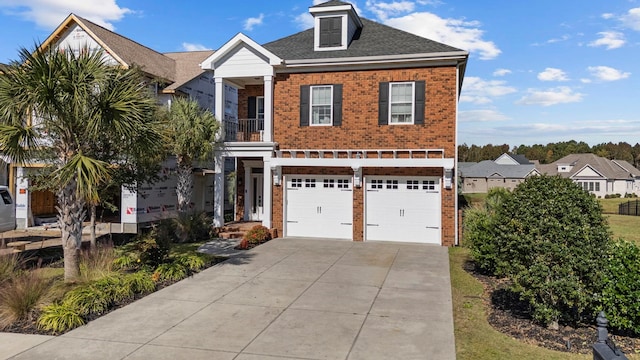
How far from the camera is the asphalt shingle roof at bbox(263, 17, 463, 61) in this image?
51.6 ft

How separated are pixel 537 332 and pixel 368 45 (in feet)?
42.2

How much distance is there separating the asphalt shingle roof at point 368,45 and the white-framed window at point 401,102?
122 centimetres

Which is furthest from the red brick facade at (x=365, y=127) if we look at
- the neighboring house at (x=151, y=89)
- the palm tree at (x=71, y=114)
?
the palm tree at (x=71, y=114)

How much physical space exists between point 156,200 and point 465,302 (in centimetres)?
1513

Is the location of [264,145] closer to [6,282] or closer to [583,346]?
[6,282]

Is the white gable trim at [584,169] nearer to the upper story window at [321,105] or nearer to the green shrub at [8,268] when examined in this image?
the upper story window at [321,105]

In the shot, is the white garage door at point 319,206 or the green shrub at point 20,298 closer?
the green shrub at point 20,298

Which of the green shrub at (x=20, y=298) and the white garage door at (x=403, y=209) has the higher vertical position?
the white garage door at (x=403, y=209)

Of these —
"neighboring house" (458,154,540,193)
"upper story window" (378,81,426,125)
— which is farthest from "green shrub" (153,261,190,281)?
"neighboring house" (458,154,540,193)

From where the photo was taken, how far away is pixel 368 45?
16.9 meters

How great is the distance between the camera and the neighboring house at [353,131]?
1537 cm

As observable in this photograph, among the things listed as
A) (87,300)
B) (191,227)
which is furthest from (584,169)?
(87,300)

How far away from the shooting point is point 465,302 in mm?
8539

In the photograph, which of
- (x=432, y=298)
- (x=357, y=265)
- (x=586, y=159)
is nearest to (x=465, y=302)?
(x=432, y=298)
